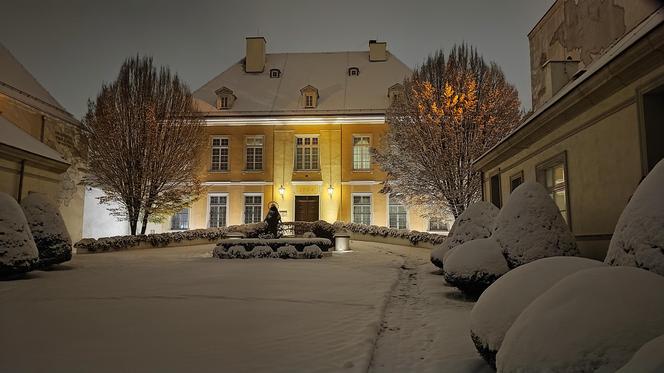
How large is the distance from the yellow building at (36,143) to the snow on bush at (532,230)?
14407 millimetres

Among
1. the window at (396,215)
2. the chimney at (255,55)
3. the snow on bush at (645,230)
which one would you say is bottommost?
the snow on bush at (645,230)

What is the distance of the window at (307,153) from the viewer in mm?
30109

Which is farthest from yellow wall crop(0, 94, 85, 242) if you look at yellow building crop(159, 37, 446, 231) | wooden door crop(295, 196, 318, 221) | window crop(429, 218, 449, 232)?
window crop(429, 218, 449, 232)

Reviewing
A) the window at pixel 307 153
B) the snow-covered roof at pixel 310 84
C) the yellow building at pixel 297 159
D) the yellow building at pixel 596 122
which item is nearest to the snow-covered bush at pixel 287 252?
the yellow building at pixel 596 122

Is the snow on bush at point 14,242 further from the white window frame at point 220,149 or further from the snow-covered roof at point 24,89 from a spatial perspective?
the white window frame at point 220,149

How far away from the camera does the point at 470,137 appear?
2022 centimetres

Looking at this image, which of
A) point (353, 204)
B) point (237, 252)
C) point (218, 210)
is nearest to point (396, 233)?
point (353, 204)

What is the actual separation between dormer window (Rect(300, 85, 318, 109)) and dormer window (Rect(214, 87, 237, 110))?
179 inches

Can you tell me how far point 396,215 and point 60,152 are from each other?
62.3 ft

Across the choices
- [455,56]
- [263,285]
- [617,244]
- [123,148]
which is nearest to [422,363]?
[617,244]

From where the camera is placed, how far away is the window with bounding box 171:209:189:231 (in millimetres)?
29516

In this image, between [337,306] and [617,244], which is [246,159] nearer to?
[337,306]

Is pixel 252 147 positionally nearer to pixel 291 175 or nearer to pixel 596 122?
pixel 291 175

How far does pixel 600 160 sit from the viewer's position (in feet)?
27.7
